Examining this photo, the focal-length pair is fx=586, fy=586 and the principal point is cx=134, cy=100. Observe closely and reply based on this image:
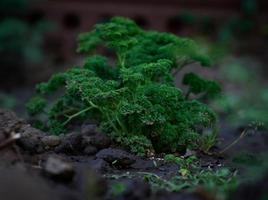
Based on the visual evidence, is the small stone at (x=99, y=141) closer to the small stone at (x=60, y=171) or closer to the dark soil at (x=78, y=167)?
the dark soil at (x=78, y=167)

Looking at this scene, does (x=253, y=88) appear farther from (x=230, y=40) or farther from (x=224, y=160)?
(x=224, y=160)

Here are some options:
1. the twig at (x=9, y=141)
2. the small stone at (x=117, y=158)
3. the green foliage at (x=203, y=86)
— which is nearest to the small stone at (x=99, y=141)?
the small stone at (x=117, y=158)

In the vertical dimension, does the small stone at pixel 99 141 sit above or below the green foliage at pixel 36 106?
below

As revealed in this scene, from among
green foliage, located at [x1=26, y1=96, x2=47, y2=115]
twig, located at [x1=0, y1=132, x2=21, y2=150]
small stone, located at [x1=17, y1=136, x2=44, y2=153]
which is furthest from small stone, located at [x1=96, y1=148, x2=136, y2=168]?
green foliage, located at [x1=26, y1=96, x2=47, y2=115]

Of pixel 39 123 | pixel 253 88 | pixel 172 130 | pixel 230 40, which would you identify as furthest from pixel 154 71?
pixel 230 40

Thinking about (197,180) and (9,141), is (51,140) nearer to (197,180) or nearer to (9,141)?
(9,141)
